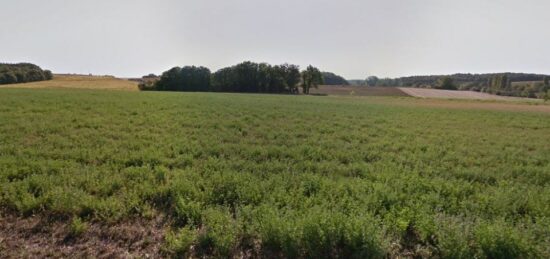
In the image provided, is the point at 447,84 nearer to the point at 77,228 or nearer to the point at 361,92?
the point at 361,92

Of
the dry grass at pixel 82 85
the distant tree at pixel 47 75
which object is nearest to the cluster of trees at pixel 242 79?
the dry grass at pixel 82 85

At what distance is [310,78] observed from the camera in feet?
298

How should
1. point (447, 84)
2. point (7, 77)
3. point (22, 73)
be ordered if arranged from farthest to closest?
point (447, 84) → point (22, 73) → point (7, 77)

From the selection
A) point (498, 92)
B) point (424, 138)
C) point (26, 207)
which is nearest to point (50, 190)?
point (26, 207)

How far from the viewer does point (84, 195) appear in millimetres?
4941

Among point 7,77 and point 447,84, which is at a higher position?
point 7,77

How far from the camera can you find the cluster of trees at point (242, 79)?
3270 inches

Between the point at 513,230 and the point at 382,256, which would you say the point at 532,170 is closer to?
the point at 513,230

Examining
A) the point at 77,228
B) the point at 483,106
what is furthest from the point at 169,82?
the point at 77,228

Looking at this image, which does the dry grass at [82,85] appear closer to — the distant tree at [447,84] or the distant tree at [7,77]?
the distant tree at [7,77]

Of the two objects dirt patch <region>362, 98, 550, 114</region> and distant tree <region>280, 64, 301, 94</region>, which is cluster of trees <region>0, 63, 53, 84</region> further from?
dirt patch <region>362, 98, 550, 114</region>

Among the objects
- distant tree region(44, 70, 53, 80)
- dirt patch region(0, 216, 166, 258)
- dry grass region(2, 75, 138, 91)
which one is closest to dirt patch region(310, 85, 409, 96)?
dry grass region(2, 75, 138, 91)

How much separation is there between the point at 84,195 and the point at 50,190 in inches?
31.8

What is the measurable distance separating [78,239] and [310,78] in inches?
3525
